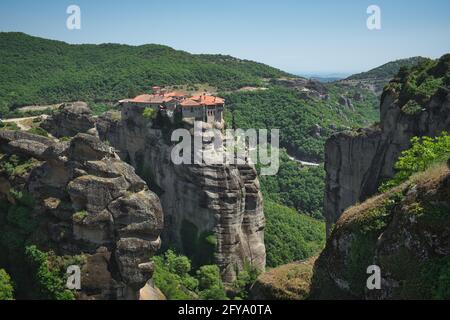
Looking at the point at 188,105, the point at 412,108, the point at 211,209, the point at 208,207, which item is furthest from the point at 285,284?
the point at 188,105

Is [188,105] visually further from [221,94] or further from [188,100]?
[221,94]

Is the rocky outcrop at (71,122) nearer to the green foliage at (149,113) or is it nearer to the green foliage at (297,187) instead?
the green foliage at (149,113)

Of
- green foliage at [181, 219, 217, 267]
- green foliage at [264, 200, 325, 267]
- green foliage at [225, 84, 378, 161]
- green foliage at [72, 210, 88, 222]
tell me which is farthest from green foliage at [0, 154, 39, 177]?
green foliage at [225, 84, 378, 161]

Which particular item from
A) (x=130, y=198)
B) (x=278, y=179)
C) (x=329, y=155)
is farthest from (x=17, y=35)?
(x=130, y=198)

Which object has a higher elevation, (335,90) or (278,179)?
(335,90)
